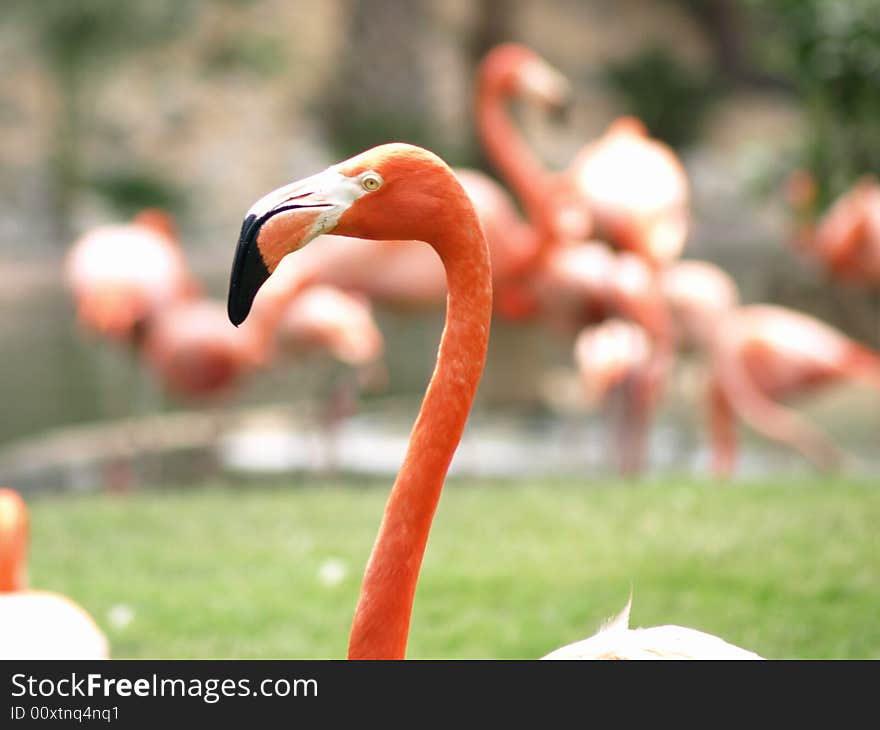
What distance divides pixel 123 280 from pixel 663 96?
1519 centimetres

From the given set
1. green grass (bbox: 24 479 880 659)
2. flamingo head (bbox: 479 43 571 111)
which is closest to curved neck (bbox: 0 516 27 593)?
green grass (bbox: 24 479 880 659)

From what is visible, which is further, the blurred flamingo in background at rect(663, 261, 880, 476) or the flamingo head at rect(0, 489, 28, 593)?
the blurred flamingo in background at rect(663, 261, 880, 476)

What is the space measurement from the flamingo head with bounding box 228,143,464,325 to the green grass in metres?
1.61

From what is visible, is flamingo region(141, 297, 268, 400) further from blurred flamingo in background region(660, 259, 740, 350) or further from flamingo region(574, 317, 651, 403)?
blurred flamingo in background region(660, 259, 740, 350)

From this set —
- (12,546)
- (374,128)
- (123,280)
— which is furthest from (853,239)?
(374,128)

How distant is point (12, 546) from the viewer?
2973 millimetres

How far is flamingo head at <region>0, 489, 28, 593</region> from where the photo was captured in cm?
296

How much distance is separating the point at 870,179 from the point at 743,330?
1.52 metres

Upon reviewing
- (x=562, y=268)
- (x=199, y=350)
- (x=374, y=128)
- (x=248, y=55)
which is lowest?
(x=199, y=350)

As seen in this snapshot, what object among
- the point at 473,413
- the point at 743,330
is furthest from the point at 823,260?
the point at 473,413

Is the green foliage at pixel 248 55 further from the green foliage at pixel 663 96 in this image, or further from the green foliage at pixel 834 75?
the green foliage at pixel 834 75

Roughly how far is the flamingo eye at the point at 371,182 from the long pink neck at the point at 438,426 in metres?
0.14

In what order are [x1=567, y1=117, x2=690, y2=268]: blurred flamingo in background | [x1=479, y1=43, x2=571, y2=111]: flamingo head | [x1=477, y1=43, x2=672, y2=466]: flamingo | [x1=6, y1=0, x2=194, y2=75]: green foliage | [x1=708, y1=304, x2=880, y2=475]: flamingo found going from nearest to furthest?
[x1=708, y1=304, x2=880, y2=475]: flamingo, [x1=567, y1=117, x2=690, y2=268]: blurred flamingo in background, [x1=477, y1=43, x2=672, y2=466]: flamingo, [x1=479, y1=43, x2=571, y2=111]: flamingo head, [x1=6, y1=0, x2=194, y2=75]: green foliage

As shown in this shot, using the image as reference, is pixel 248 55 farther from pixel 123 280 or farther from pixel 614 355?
pixel 614 355
